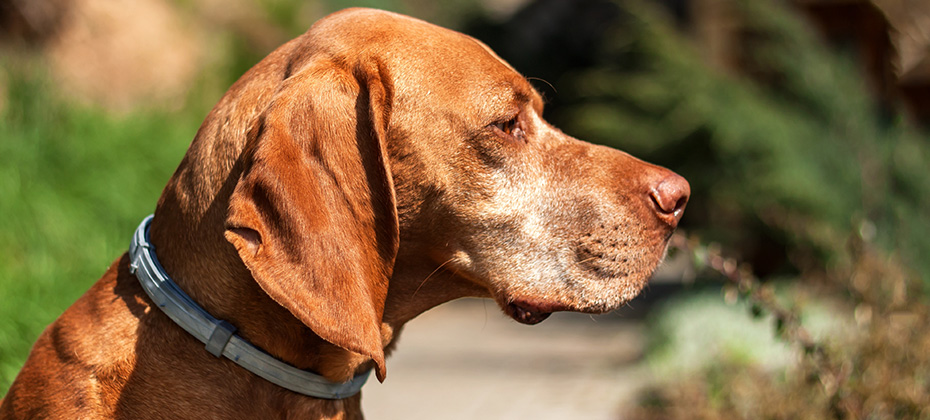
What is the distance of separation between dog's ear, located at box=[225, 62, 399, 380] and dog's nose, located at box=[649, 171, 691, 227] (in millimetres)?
822

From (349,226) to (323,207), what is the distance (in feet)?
0.29

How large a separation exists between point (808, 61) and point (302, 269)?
591 cm

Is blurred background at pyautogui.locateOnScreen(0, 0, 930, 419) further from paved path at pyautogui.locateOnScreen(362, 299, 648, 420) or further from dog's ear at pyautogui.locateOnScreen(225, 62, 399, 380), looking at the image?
dog's ear at pyautogui.locateOnScreen(225, 62, 399, 380)

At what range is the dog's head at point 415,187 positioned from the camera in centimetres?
184

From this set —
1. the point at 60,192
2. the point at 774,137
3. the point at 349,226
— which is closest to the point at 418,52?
the point at 349,226

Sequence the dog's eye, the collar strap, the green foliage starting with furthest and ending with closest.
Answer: the green foliage < the dog's eye < the collar strap

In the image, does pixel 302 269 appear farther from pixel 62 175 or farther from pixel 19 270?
pixel 62 175

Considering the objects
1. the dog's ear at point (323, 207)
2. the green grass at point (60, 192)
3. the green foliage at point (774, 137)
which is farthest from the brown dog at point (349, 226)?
the green foliage at point (774, 137)

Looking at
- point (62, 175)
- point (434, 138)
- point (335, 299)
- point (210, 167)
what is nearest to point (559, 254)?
point (434, 138)

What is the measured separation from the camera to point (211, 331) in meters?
2.01

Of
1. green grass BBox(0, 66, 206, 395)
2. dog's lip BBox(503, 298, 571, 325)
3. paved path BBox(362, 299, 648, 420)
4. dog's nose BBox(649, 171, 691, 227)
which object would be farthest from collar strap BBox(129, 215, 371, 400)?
paved path BBox(362, 299, 648, 420)

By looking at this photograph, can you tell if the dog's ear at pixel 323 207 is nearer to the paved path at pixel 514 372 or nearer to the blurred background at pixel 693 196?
the blurred background at pixel 693 196

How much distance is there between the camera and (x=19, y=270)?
14.3 ft

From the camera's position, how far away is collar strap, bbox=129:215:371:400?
6.58 ft
